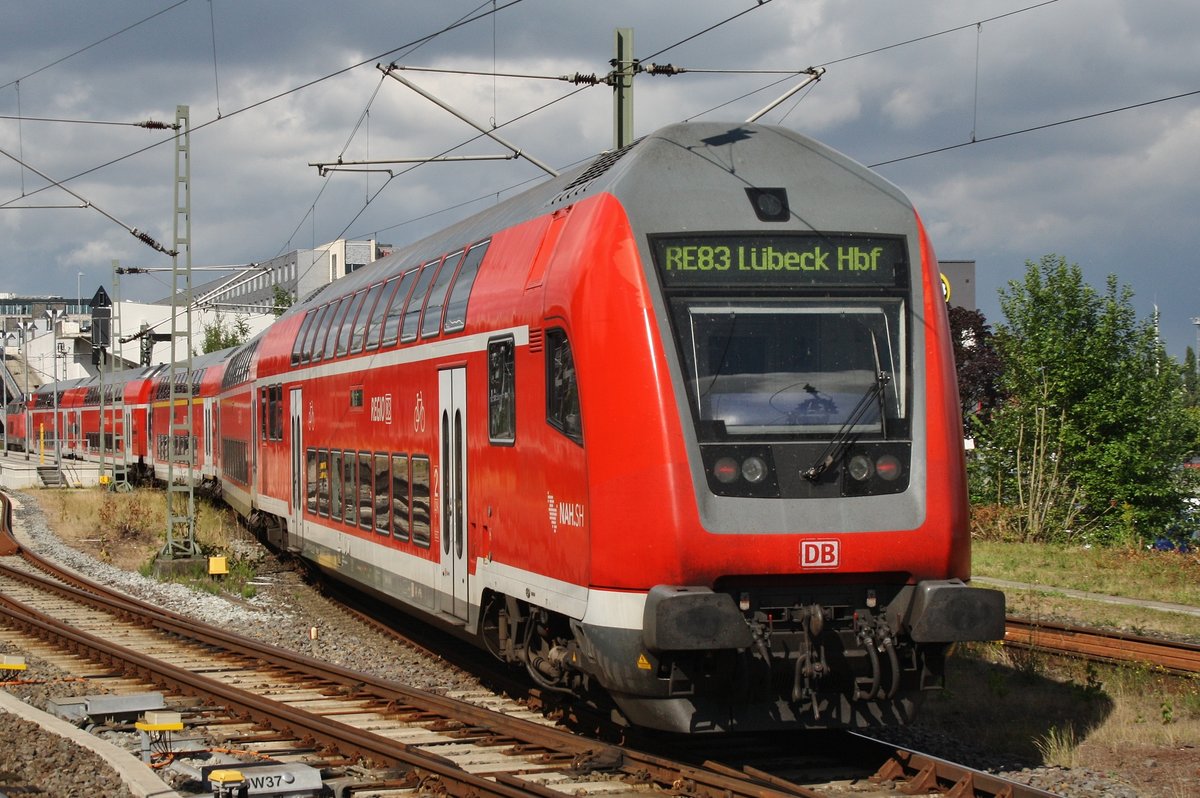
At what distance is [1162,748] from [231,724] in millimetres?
6931

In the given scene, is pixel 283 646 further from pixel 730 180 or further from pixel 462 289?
pixel 730 180

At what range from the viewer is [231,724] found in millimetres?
11008

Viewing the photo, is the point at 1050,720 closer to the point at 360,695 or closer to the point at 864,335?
the point at 864,335

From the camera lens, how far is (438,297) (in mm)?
12320

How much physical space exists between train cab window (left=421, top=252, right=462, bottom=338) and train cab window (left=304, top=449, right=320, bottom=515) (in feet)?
17.7

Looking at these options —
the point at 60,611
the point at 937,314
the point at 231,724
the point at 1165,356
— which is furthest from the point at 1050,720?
the point at 1165,356

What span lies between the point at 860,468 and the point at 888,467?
183 mm

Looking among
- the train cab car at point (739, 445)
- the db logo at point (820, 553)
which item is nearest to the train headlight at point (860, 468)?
the train cab car at point (739, 445)

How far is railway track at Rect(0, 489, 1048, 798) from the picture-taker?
842cm

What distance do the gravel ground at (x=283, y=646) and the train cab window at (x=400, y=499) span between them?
1.42m

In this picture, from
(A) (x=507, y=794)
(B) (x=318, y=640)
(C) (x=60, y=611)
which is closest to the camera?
(A) (x=507, y=794)

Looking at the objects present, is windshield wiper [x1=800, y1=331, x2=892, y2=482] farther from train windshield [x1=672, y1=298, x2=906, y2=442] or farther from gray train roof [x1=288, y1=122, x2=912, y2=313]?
gray train roof [x1=288, y1=122, x2=912, y2=313]

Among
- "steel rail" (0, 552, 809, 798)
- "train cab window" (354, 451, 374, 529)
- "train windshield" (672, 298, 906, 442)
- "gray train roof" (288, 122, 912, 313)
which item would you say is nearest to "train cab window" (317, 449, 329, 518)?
"train cab window" (354, 451, 374, 529)

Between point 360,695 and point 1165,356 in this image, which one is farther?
point 1165,356
